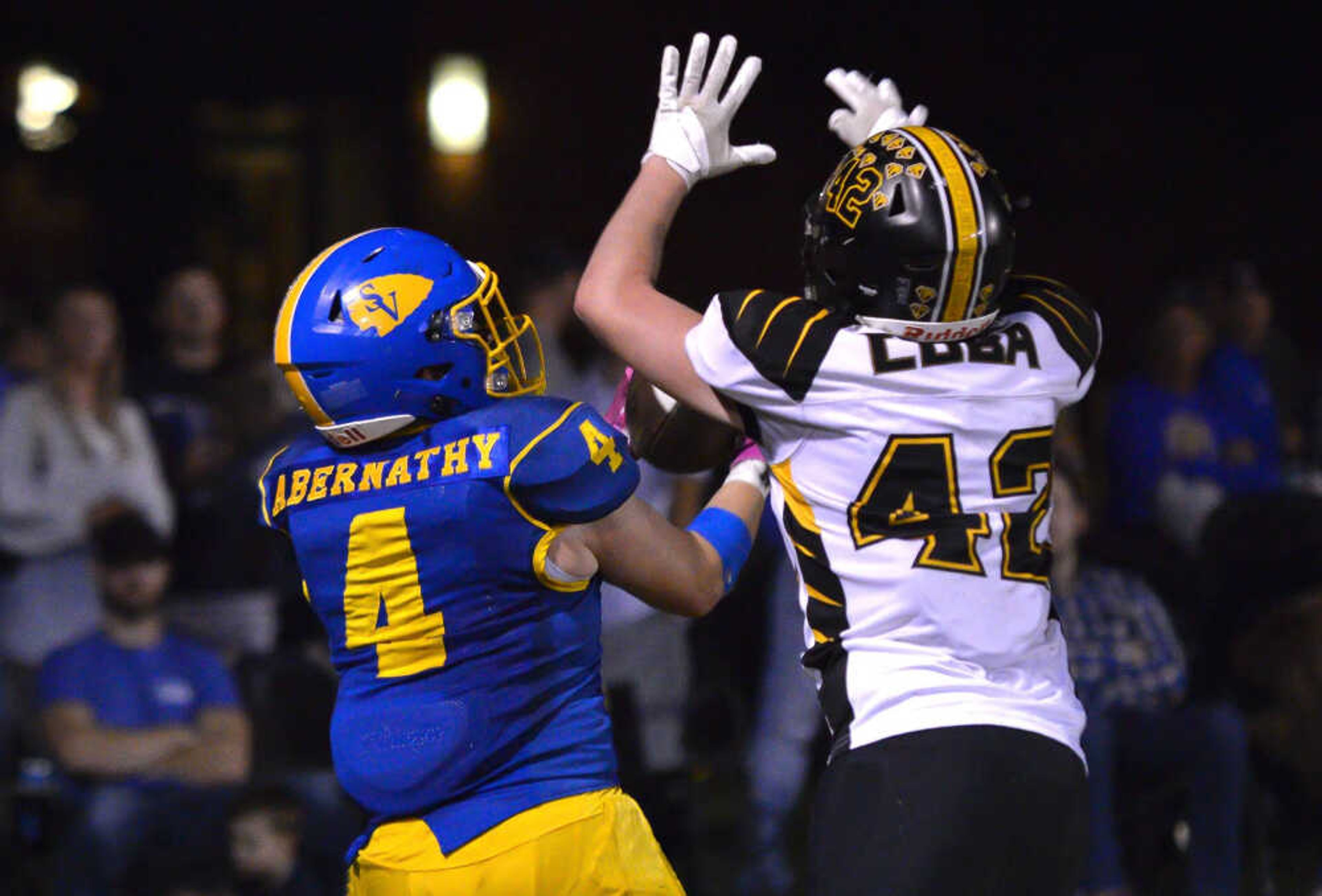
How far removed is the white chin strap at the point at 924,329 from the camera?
274cm

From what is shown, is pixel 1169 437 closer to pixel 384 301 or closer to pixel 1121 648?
pixel 1121 648

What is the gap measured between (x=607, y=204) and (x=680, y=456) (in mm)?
6308

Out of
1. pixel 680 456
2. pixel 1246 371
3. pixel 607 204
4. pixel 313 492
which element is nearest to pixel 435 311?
pixel 313 492

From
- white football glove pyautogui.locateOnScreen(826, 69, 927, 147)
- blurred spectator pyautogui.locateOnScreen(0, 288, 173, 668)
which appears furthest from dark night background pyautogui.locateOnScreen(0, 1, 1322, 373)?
white football glove pyautogui.locateOnScreen(826, 69, 927, 147)

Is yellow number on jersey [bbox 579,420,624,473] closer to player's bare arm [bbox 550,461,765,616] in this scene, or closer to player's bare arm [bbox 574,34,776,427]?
player's bare arm [bbox 550,461,765,616]

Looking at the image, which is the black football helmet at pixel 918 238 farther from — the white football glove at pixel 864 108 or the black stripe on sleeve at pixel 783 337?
the white football glove at pixel 864 108

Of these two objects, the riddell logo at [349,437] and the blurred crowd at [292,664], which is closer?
the riddell logo at [349,437]

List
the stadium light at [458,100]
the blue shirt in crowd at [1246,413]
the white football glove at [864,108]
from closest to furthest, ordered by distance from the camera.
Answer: the white football glove at [864,108] → the blue shirt in crowd at [1246,413] → the stadium light at [458,100]

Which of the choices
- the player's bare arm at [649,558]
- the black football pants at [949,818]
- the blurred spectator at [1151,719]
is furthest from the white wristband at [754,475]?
the blurred spectator at [1151,719]

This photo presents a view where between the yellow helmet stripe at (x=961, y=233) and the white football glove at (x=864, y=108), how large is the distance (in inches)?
24.4

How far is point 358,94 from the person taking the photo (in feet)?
30.8

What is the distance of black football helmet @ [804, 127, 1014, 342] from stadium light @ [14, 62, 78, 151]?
23.3 ft

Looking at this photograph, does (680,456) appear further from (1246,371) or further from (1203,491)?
Result: (1246,371)

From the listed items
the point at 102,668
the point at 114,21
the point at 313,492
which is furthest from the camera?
the point at 114,21
